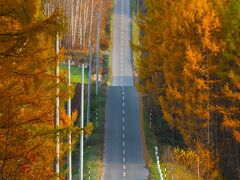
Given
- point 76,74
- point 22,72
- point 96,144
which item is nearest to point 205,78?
point 96,144

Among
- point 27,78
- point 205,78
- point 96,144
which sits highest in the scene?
point 205,78

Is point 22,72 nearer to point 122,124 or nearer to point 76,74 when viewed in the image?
point 122,124

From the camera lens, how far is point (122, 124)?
5097 cm

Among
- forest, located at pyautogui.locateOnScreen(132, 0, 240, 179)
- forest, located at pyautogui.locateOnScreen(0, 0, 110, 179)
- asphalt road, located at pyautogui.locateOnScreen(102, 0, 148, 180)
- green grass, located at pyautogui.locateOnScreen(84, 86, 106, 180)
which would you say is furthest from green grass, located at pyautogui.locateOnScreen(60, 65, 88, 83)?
forest, located at pyautogui.locateOnScreen(0, 0, 110, 179)

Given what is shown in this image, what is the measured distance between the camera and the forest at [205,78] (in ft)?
117

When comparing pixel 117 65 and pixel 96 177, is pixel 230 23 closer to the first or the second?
pixel 96 177

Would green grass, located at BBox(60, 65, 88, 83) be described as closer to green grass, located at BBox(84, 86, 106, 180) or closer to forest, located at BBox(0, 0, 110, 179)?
green grass, located at BBox(84, 86, 106, 180)

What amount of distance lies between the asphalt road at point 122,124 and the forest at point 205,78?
4.15 meters

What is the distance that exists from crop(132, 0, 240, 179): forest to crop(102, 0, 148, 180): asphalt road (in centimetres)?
415

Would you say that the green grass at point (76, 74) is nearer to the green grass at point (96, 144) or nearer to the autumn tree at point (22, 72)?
the green grass at point (96, 144)

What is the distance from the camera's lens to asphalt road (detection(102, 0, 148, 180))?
38.8m

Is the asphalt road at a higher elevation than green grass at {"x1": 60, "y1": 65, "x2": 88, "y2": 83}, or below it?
below

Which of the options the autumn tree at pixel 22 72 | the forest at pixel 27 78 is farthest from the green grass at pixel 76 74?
the autumn tree at pixel 22 72

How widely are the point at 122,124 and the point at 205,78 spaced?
14403 millimetres
